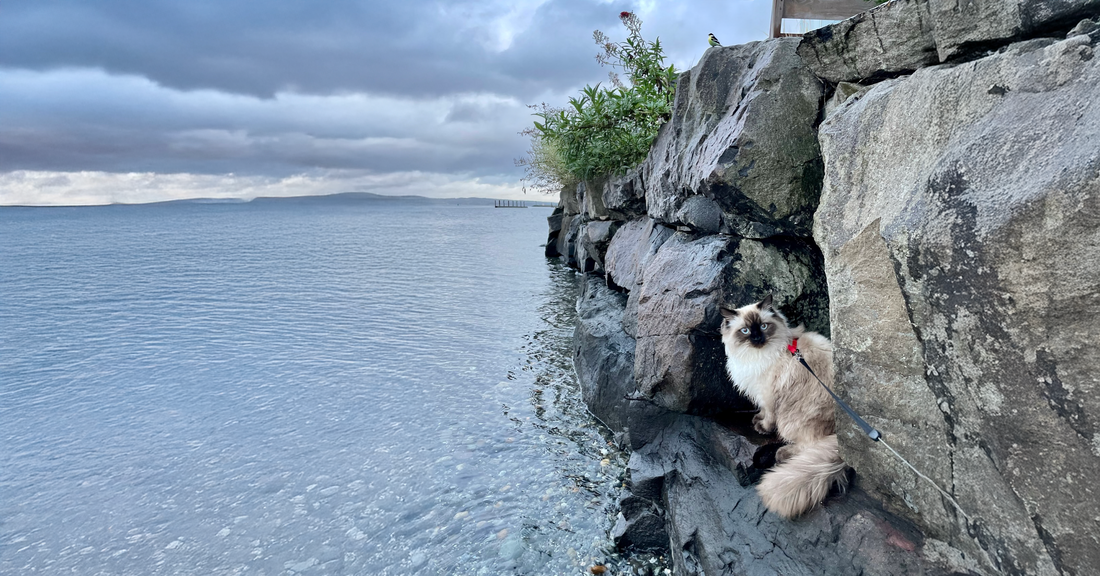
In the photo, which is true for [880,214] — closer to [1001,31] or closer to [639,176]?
[1001,31]

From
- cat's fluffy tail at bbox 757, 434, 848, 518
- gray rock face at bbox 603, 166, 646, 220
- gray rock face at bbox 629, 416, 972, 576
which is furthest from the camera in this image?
gray rock face at bbox 603, 166, 646, 220

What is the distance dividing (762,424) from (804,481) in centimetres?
102

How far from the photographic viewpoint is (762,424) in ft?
14.3

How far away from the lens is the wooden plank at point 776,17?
6.55 m

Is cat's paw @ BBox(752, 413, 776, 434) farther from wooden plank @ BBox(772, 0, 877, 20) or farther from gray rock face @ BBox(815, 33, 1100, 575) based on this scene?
wooden plank @ BBox(772, 0, 877, 20)

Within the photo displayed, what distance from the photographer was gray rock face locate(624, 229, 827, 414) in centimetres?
493

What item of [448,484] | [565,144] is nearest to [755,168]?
[448,484]

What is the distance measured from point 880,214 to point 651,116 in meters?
7.81

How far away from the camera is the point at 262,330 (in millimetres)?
11859

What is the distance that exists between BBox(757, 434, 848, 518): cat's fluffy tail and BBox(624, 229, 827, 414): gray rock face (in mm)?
1461

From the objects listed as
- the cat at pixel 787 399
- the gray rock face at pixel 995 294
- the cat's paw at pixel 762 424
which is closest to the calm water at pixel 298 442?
the cat's paw at pixel 762 424

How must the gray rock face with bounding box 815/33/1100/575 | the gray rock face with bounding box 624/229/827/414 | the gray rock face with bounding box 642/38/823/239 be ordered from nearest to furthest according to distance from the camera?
the gray rock face with bounding box 815/33/1100/575, the gray rock face with bounding box 642/38/823/239, the gray rock face with bounding box 624/229/827/414

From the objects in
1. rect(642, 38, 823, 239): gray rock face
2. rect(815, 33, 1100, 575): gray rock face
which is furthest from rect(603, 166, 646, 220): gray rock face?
rect(815, 33, 1100, 575): gray rock face

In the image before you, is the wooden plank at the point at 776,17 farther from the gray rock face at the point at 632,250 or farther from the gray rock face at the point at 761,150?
the gray rock face at the point at 632,250
